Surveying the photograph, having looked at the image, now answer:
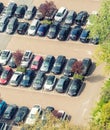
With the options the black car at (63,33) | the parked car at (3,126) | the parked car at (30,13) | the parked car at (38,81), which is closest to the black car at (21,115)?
the parked car at (3,126)

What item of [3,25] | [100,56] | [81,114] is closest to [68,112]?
[81,114]

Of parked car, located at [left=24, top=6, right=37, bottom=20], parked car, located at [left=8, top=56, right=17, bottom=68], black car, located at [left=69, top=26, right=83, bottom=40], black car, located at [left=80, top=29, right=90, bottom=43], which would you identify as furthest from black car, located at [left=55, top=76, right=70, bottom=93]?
parked car, located at [left=24, top=6, right=37, bottom=20]

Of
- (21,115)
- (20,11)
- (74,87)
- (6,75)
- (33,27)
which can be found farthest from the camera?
(20,11)

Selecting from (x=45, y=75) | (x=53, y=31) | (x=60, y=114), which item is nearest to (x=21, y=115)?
(x=60, y=114)

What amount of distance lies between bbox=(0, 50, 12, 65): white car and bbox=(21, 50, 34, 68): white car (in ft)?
7.42

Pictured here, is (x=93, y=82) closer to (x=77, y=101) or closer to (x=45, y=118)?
(x=77, y=101)

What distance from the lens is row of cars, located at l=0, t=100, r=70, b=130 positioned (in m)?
67.1

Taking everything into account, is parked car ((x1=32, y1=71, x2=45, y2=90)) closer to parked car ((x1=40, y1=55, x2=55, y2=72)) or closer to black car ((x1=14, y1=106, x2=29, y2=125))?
parked car ((x1=40, y1=55, x2=55, y2=72))

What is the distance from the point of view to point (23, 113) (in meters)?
68.4

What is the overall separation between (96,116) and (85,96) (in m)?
6.65

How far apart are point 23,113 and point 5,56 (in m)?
11.2

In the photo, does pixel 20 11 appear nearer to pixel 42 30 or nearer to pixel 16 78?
pixel 42 30

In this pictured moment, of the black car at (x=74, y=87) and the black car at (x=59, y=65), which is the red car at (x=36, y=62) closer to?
the black car at (x=59, y=65)

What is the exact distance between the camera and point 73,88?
70438 millimetres
